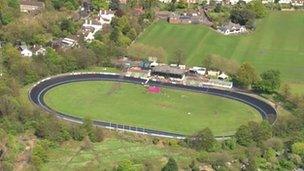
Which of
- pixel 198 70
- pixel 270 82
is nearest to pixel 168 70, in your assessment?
pixel 198 70

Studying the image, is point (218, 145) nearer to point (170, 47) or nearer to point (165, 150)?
point (165, 150)

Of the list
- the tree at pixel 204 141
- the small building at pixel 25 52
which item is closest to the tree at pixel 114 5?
the small building at pixel 25 52

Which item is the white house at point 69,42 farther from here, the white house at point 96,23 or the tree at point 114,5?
the tree at point 114,5

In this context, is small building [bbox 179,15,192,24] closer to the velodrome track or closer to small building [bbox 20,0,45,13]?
small building [bbox 20,0,45,13]

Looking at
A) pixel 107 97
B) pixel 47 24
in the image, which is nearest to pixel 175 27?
pixel 47 24

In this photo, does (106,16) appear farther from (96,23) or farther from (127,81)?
(127,81)

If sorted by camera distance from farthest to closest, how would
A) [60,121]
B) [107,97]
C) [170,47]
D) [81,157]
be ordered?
[170,47], [107,97], [60,121], [81,157]
